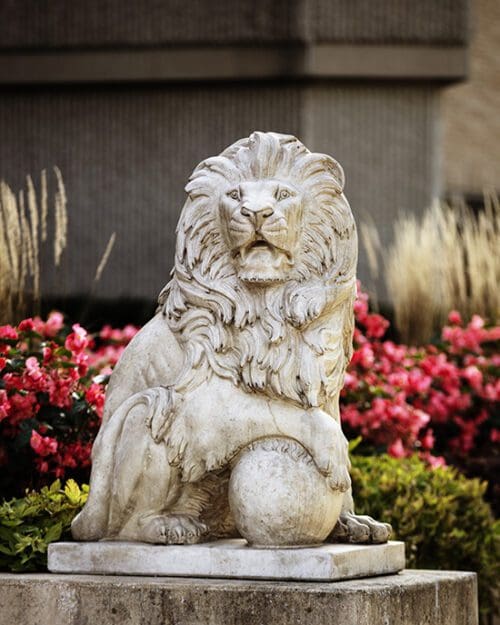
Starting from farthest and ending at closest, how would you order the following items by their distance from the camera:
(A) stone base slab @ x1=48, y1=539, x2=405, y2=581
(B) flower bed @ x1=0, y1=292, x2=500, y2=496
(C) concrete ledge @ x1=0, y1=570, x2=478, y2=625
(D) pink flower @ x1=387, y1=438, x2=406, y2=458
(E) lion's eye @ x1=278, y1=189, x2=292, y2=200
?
1. (D) pink flower @ x1=387, y1=438, x2=406, y2=458
2. (B) flower bed @ x1=0, y1=292, x2=500, y2=496
3. (E) lion's eye @ x1=278, y1=189, x2=292, y2=200
4. (A) stone base slab @ x1=48, y1=539, x2=405, y2=581
5. (C) concrete ledge @ x1=0, y1=570, x2=478, y2=625

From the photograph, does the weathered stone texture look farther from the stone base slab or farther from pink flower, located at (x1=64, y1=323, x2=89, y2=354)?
the stone base slab

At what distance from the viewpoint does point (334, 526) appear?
5.07m

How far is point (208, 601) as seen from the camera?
4.62 m

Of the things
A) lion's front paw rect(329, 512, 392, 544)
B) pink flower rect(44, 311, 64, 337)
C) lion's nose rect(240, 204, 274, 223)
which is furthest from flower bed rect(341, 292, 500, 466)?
lion's nose rect(240, 204, 274, 223)

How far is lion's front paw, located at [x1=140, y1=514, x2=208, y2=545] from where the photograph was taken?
16.1 ft

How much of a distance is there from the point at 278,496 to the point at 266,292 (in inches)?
25.8

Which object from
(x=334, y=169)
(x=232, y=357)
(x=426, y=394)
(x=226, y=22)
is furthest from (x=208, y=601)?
(x=226, y=22)

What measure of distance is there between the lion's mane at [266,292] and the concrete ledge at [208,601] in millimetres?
634

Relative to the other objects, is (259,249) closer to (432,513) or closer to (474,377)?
(432,513)

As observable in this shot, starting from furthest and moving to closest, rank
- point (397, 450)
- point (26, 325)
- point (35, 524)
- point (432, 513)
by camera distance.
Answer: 1. point (397, 450)
2. point (432, 513)
3. point (26, 325)
4. point (35, 524)

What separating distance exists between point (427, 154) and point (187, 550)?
361 inches

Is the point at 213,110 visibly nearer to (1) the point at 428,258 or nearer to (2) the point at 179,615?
(1) the point at 428,258

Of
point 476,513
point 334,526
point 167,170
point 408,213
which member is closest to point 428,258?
point 408,213

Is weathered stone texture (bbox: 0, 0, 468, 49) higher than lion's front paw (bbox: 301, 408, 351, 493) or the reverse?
higher
